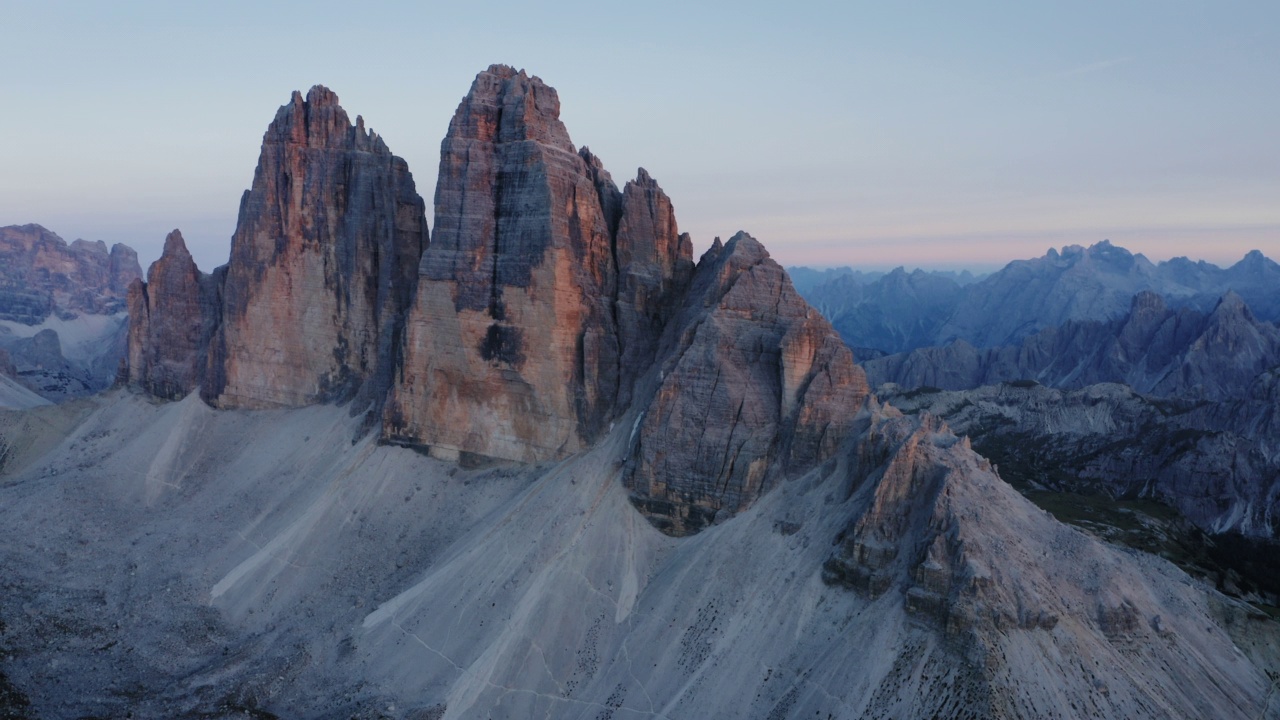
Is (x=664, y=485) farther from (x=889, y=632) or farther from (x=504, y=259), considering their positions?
(x=504, y=259)

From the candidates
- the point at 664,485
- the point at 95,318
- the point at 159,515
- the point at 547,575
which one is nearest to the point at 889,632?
the point at 664,485

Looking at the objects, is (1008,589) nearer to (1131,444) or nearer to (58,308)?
(1131,444)

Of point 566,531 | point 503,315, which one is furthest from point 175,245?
point 566,531

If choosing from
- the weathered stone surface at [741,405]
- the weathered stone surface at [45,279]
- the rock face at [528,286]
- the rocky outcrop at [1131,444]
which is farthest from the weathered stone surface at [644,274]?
the weathered stone surface at [45,279]

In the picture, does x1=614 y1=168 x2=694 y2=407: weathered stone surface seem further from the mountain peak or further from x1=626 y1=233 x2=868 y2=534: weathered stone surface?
the mountain peak

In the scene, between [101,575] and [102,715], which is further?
[101,575]

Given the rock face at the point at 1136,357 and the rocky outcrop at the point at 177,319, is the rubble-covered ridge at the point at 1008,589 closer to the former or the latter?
the rocky outcrop at the point at 177,319
